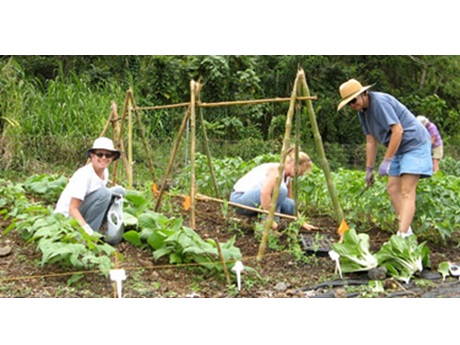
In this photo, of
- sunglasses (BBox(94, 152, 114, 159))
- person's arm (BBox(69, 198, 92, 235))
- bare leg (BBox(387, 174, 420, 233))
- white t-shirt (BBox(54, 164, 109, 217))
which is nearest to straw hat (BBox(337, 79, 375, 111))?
bare leg (BBox(387, 174, 420, 233))

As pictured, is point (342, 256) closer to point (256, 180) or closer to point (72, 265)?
point (256, 180)

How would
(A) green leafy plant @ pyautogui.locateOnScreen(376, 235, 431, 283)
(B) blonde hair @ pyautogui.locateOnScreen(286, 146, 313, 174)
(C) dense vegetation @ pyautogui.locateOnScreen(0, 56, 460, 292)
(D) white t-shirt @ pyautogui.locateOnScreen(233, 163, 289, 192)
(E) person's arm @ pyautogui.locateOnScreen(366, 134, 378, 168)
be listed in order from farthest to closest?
(D) white t-shirt @ pyautogui.locateOnScreen(233, 163, 289, 192), (B) blonde hair @ pyautogui.locateOnScreen(286, 146, 313, 174), (E) person's arm @ pyautogui.locateOnScreen(366, 134, 378, 168), (C) dense vegetation @ pyautogui.locateOnScreen(0, 56, 460, 292), (A) green leafy plant @ pyautogui.locateOnScreen(376, 235, 431, 283)

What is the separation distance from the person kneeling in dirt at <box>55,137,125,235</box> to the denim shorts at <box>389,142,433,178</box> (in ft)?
7.37

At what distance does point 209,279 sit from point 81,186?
4.18 feet

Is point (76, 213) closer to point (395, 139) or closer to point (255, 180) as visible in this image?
point (255, 180)

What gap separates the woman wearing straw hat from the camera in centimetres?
459

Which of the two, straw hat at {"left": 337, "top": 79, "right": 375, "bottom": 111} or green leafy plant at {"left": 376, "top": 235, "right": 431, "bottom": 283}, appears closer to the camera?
green leafy plant at {"left": 376, "top": 235, "right": 431, "bottom": 283}

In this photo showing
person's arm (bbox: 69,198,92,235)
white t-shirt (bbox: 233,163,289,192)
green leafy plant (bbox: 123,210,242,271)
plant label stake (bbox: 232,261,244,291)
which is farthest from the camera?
white t-shirt (bbox: 233,163,289,192)

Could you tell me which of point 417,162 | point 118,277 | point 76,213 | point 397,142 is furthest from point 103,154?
point 417,162

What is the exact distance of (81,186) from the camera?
4.54m

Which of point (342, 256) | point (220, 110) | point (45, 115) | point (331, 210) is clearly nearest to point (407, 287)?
point (342, 256)

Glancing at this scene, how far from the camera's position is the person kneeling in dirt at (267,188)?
16.0 ft

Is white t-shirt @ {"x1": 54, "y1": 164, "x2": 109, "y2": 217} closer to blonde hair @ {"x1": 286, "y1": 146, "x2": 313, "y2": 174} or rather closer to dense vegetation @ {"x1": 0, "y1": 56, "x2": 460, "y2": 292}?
dense vegetation @ {"x1": 0, "y1": 56, "x2": 460, "y2": 292}

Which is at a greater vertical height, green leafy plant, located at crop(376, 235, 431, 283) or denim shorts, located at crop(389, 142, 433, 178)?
denim shorts, located at crop(389, 142, 433, 178)
